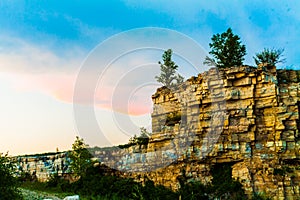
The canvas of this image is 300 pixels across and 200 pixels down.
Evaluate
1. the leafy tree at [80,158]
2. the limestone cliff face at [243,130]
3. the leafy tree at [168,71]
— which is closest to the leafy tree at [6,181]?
the limestone cliff face at [243,130]

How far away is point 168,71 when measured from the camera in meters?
45.0

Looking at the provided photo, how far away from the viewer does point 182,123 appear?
28.1m

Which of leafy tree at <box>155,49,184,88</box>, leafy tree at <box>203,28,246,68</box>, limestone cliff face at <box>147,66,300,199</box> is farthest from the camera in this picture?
leafy tree at <box>155,49,184,88</box>

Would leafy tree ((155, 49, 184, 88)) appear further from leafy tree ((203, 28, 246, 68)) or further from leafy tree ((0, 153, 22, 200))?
leafy tree ((0, 153, 22, 200))

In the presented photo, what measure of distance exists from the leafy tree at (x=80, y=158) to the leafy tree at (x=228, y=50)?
15519mm

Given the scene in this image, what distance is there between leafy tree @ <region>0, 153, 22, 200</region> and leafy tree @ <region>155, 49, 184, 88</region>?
2597 cm

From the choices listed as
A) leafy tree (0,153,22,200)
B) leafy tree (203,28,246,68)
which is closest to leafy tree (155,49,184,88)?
leafy tree (203,28,246,68)

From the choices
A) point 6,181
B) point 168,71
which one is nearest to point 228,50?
point 168,71

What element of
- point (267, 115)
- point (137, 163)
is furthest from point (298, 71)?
point (137, 163)

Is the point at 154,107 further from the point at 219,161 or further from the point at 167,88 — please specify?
the point at 219,161

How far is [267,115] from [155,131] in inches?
398

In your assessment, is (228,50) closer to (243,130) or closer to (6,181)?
(243,130)

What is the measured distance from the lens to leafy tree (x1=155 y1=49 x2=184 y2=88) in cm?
4447

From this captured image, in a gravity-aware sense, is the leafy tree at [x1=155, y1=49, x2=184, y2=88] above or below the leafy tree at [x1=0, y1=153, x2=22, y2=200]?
above
